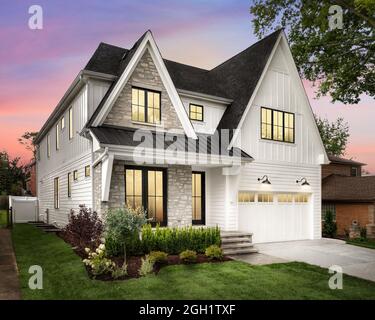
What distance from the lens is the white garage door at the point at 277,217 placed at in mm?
14922

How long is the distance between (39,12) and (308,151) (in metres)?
13.1

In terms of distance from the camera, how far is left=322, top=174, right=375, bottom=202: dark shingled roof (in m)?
21.6

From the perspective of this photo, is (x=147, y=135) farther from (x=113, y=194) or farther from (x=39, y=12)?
(x=39, y=12)

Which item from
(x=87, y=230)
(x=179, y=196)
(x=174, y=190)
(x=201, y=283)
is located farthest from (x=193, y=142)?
(x=201, y=283)

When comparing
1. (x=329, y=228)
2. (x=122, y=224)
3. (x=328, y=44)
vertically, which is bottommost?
(x=329, y=228)

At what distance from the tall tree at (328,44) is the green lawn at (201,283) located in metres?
9.89

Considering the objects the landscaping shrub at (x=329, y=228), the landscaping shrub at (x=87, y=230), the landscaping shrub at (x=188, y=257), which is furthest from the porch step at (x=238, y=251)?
the landscaping shrub at (x=329, y=228)

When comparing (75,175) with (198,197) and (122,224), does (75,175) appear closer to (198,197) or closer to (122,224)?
(198,197)

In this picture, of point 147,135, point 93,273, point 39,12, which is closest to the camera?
point 93,273

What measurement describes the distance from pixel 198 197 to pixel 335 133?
32320 millimetres

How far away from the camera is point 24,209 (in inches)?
922

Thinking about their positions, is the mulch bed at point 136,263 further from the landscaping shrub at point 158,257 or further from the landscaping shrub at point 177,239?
the landscaping shrub at point 177,239

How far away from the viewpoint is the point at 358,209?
21.7m

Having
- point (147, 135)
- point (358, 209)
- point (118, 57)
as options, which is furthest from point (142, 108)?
point (358, 209)
